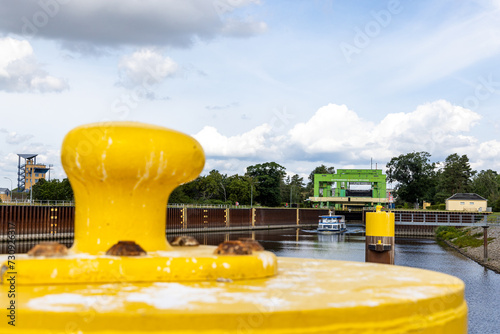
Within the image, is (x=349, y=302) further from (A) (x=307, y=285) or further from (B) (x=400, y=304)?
(A) (x=307, y=285)

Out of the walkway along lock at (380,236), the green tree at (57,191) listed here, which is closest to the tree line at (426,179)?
the green tree at (57,191)

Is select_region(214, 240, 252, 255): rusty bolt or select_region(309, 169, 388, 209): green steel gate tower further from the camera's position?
select_region(309, 169, 388, 209): green steel gate tower

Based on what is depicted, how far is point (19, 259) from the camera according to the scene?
18.7 feet

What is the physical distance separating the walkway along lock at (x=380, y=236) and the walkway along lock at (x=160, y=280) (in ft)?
29.0

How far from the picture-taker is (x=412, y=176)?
136 meters

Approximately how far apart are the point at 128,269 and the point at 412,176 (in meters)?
138

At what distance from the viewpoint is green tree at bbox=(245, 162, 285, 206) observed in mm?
130750

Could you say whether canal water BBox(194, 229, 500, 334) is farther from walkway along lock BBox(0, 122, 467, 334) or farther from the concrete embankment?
walkway along lock BBox(0, 122, 467, 334)

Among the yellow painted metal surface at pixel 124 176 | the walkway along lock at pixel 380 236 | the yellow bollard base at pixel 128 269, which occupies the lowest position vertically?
the walkway along lock at pixel 380 236

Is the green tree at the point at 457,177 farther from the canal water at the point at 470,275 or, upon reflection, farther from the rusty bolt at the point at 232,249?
the rusty bolt at the point at 232,249

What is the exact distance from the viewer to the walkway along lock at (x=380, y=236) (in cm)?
1636

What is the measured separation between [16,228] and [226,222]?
3946cm

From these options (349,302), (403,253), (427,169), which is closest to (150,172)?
(349,302)

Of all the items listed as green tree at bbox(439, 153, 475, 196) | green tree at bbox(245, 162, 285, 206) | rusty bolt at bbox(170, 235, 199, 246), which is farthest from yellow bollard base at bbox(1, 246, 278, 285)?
green tree at bbox(439, 153, 475, 196)
